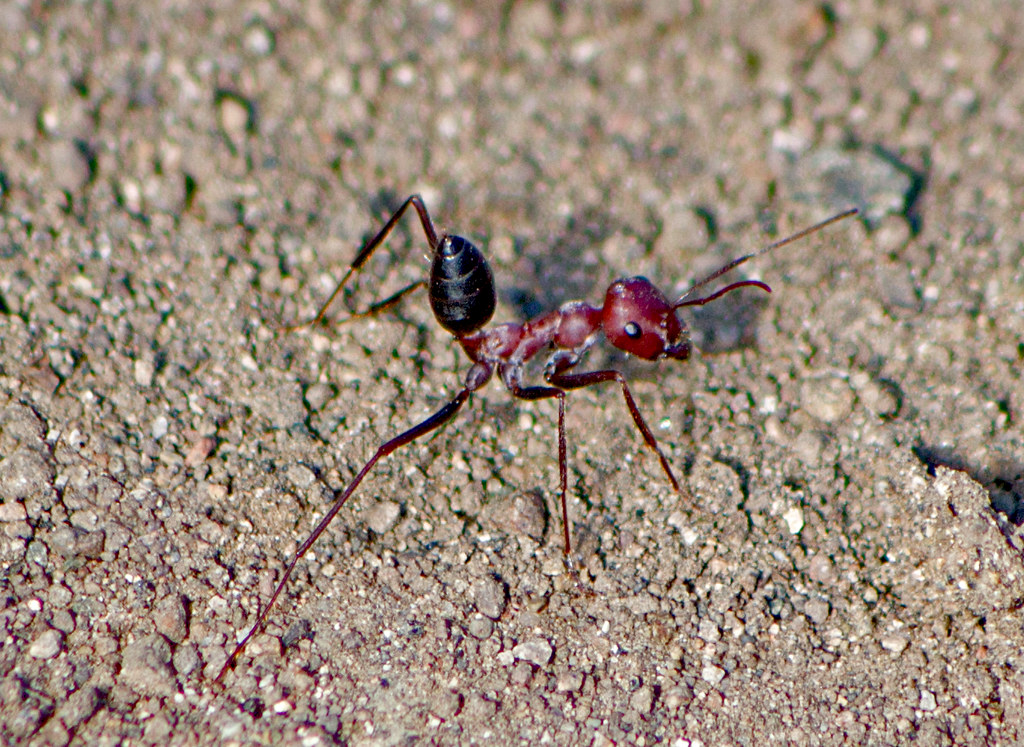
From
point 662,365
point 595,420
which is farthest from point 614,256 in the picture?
point 595,420

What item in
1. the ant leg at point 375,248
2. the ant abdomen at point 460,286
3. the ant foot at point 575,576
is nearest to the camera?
the ant foot at point 575,576

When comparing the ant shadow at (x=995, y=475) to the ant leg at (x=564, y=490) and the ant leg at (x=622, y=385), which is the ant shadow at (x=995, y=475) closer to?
the ant leg at (x=622, y=385)

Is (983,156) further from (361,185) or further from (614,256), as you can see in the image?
(361,185)

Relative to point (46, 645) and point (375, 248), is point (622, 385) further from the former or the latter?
point (46, 645)

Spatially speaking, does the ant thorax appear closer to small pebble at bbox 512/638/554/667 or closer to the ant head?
the ant head

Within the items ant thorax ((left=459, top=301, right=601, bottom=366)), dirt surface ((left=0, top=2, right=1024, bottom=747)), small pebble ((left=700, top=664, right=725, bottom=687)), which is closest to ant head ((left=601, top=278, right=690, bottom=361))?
ant thorax ((left=459, top=301, right=601, bottom=366))

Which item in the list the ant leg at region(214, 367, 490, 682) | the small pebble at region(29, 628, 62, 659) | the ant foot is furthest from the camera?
the ant foot

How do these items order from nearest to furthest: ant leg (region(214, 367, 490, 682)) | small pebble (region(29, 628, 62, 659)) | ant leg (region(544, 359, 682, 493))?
small pebble (region(29, 628, 62, 659)) → ant leg (region(214, 367, 490, 682)) → ant leg (region(544, 359, 682, 493))

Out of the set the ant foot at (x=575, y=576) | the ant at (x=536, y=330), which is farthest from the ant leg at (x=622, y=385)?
the ant foot at (x=575, y=576)
